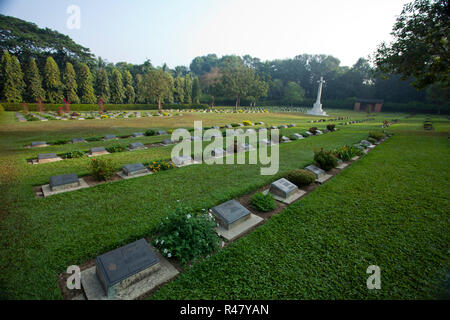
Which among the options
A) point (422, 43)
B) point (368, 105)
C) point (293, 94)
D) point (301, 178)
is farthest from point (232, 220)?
point (293, 94)

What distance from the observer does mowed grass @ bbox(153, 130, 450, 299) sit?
2.57 meters

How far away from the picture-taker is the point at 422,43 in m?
10.9

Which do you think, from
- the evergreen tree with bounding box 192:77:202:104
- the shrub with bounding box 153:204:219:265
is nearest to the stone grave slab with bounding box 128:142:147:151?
the shrub with bounding box 153:204:219:265

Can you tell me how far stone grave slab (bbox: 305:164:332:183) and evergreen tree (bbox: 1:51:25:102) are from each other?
42827 mm

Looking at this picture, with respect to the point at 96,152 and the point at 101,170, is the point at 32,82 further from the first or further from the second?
the point at 101,170

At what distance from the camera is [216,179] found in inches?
246

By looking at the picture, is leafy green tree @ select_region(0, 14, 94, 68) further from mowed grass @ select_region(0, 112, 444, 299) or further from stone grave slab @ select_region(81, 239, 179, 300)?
stone grave slab @ select_region(81, 239, 179, 300)

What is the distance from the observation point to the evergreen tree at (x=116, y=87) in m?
41.9

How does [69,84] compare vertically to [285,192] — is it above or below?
above

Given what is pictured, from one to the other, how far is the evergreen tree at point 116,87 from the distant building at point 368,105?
61.0 m

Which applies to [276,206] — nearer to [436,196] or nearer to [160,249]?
[160,249]

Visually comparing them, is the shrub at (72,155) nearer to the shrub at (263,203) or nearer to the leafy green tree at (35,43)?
the shrub at (263,203)

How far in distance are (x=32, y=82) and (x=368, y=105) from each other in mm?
74562

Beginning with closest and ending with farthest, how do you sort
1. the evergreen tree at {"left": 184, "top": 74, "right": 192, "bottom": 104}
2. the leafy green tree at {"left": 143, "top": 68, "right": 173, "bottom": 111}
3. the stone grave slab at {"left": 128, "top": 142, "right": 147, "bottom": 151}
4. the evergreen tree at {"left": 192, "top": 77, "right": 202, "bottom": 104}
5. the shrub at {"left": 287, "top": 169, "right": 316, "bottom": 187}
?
the shrub at {"left": 287, "top": 169, "right": 316, "bottom": 187}
the stone grave slab at {"left": 128, "top": 142, "right": 147, "bottom": 151}
the leafy green tree at {"left": 143, "top": 68, "right": 173, "bottom": 111}
the evergreen tree at {"left": 184, "top": 74, "right": 192, "bottom": 104}
the evergreen tree at {"left": 192, "top": 77, "right": 202, "bottom": 104}
